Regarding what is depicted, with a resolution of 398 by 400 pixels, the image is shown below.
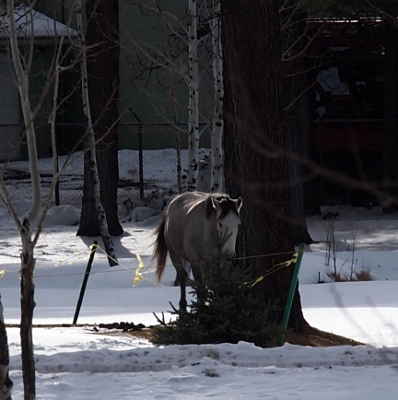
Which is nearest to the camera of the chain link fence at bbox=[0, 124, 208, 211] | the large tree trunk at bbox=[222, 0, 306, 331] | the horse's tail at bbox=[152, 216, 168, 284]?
the large tree trunk at bbox=[222, 0, 306, 331]

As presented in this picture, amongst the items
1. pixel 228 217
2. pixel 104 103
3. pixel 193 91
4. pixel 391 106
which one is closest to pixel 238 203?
pixel 228 217

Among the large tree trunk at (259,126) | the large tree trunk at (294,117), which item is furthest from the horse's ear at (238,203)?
the large tree trunk at (294,117)

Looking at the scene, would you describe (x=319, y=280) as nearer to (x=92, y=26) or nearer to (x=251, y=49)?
(x=251, y=49)

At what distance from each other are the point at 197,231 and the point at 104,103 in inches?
307

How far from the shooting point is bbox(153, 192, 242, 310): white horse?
7.81 metres

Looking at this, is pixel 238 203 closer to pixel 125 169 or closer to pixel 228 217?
pixel 228 217

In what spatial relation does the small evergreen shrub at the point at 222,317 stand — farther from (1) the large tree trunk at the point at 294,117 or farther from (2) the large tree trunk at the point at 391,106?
(2) the large tree trunk at the point at 391,106

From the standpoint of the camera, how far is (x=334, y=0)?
302 inches

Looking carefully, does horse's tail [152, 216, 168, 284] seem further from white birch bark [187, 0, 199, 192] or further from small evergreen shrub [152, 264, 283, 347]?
white birch bark [187, 0, 199, 192]

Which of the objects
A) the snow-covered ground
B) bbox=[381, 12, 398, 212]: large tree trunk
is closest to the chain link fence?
bbox=[381, 12, 398, 212]: large tree trunk

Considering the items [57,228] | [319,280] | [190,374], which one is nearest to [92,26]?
[57,228]

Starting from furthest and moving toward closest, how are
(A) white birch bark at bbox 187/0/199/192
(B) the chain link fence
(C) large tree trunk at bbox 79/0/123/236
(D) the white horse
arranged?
(B) the chain link fence, (C) large tree trunk at bbox 79/0/123/236, (A) white birch bark at bbox 187/0/199/192, (D) the white horse

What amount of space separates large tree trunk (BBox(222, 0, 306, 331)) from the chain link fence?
12267 millimetres

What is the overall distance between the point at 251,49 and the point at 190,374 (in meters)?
3.41
